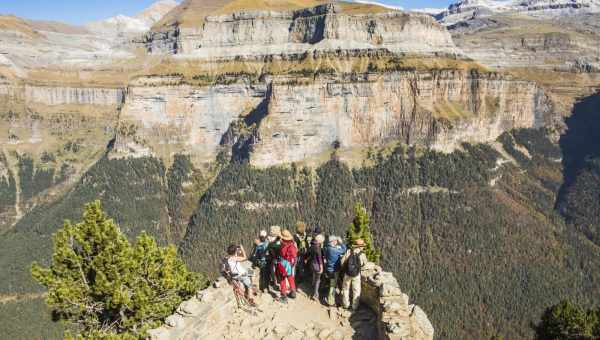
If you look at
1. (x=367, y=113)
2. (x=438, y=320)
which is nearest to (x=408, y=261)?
(x=438, y=320)

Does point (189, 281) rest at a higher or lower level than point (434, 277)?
higher

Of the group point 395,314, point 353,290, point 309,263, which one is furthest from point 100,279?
point 395,314

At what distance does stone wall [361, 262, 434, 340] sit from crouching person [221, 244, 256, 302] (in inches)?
273

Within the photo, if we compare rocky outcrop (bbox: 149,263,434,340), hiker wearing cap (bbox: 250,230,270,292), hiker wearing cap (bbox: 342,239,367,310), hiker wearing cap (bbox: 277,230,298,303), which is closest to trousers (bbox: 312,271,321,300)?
rocky outcrop (bbox: 149,263,434,340)

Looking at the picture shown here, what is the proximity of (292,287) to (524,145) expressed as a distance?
644 ft

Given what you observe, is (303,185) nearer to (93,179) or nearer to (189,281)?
(93,179)

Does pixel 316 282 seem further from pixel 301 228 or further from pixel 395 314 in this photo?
pixel 395 314

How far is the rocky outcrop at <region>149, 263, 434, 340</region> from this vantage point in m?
21.3

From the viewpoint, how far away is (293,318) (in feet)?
80.3

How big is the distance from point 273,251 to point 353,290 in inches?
205

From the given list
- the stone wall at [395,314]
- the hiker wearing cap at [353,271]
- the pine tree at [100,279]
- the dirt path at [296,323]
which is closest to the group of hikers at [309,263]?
the hiker wearing cap at [353,271]

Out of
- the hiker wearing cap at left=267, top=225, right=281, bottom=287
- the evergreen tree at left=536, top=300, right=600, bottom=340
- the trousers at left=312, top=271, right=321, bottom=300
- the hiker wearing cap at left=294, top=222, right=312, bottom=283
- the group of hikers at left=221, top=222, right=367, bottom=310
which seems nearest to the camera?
the group of hikers at left=221, top=222, right=367, bottom=310

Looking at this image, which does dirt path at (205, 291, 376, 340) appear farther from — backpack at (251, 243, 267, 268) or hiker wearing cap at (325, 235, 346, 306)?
backpack at (251, 243, 267, 268)

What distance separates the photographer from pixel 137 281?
2959 cm
